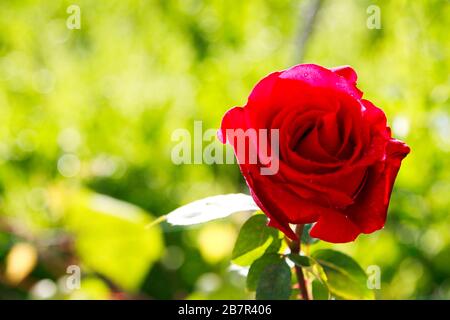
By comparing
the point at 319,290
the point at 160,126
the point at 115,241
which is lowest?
the point at 319,290

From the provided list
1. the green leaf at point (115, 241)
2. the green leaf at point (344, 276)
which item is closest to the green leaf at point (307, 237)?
the green leaf at point (344, 276)

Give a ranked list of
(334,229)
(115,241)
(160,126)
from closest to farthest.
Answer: (334,229)
(115,241)
(160,126)

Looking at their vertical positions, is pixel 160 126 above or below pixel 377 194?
above

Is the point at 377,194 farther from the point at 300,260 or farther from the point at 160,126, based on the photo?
the point at 160,126

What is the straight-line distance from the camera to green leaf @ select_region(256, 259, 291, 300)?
0.57 m

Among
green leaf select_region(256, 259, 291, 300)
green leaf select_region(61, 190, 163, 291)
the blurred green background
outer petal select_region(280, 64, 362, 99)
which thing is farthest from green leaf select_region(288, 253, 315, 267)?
green leaf select_region(61, 190, 163, 291)

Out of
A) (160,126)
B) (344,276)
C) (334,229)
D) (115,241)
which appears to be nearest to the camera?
(334,229)

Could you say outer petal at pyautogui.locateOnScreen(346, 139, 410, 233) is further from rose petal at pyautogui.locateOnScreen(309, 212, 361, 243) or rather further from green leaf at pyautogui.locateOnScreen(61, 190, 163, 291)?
green leaf at pyautogui.locateOnScreen(61, 190, 163, 291)

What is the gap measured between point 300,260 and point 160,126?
868mm

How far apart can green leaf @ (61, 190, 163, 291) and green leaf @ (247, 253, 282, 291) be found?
56 centimetres

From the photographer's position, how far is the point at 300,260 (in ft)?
1.89

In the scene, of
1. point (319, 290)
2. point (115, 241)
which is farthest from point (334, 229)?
point (115, 241)

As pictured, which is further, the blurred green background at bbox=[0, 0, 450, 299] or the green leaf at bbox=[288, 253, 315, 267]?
the blurred green background at bbox=[0, 0, 450, 299]

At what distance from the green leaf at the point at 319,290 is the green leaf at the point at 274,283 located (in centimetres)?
5
